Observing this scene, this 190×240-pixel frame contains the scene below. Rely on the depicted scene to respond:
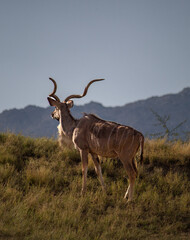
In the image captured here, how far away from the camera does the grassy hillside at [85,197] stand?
5.46 metres

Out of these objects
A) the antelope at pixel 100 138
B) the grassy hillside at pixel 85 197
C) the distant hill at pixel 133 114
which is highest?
the antelope at pixel 100 138

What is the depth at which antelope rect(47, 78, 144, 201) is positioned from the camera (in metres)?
6.62

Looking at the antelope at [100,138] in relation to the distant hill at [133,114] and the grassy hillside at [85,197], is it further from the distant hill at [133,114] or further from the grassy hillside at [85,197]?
the distant hill at [133,114]

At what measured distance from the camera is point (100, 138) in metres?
6.89

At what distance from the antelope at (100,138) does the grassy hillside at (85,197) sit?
54 cm

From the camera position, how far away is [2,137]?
1071 cm

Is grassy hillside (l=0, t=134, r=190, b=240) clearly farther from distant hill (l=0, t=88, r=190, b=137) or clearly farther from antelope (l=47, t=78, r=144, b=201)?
distant hill (l=0, t=88, r=190, b=137)

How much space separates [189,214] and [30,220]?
9.88 feet

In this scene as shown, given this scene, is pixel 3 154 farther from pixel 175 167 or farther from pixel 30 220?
pixel 175 167

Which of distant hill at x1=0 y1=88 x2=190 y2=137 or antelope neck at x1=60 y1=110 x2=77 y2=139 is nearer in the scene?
antelope neck at x1=60 y1=110 x2=77 y2=139

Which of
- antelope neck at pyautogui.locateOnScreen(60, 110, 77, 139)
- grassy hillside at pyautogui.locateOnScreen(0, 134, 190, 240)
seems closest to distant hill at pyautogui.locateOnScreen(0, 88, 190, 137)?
grassy hillside at pyautogui.locateOnScreen(0, 134, 190, 240)

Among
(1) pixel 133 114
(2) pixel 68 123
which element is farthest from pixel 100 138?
(1) pixel 133 114

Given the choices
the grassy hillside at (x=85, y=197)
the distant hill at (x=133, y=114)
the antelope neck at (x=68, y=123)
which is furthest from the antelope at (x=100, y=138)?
the distant hill at (x=133, y=114)

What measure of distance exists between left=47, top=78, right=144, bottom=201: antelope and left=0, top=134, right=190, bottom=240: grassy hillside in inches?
21.4
